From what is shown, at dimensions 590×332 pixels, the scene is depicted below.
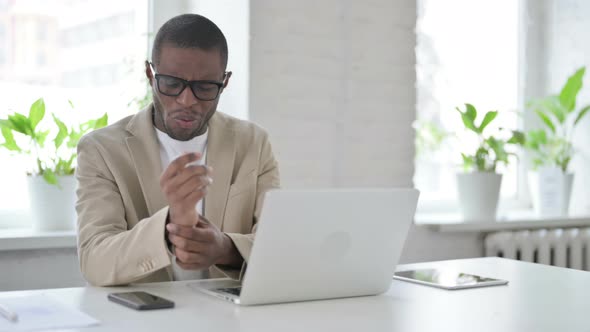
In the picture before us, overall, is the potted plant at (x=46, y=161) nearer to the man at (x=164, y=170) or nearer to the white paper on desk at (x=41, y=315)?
the man at (x=164, y=170)

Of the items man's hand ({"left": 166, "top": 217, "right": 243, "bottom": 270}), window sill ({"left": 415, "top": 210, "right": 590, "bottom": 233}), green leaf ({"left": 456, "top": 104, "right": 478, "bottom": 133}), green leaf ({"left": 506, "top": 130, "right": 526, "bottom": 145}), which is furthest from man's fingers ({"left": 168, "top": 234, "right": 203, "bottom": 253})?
green leaf ({"left": 506, "top": 130, "right": 526, "bottom": 145})

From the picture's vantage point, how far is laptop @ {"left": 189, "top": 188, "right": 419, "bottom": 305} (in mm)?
1546

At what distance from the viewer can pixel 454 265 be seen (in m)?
2.25

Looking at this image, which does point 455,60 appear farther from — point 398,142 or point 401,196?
point 401,196

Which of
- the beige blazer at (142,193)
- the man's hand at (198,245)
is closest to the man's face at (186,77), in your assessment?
the beige blazer at (142,193)

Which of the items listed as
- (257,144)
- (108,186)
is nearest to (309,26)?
(257,144)

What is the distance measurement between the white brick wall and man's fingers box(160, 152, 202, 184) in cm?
151

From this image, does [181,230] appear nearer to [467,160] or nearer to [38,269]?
[38,269]

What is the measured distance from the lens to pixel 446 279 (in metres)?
1.97

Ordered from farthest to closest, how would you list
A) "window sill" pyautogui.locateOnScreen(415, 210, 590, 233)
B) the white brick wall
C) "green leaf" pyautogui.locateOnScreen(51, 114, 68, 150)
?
"window sill" pyautogui.locateOnScreen(415, 210, 590, 233)
the white brick wall
"green leaf" pyautogui.locateOnScreen(51, 114, 68, 150)

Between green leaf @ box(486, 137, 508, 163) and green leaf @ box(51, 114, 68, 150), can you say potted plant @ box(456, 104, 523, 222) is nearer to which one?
green leaf @ box(486, 137, 508, 163)

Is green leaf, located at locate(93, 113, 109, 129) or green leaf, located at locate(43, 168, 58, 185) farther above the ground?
green leaf, located at locate(93, 113, 109, 129)

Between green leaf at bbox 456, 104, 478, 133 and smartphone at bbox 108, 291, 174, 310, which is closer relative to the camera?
smartphone at bbox 108, 291, 174, 310

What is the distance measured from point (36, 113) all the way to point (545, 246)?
2.41 m
